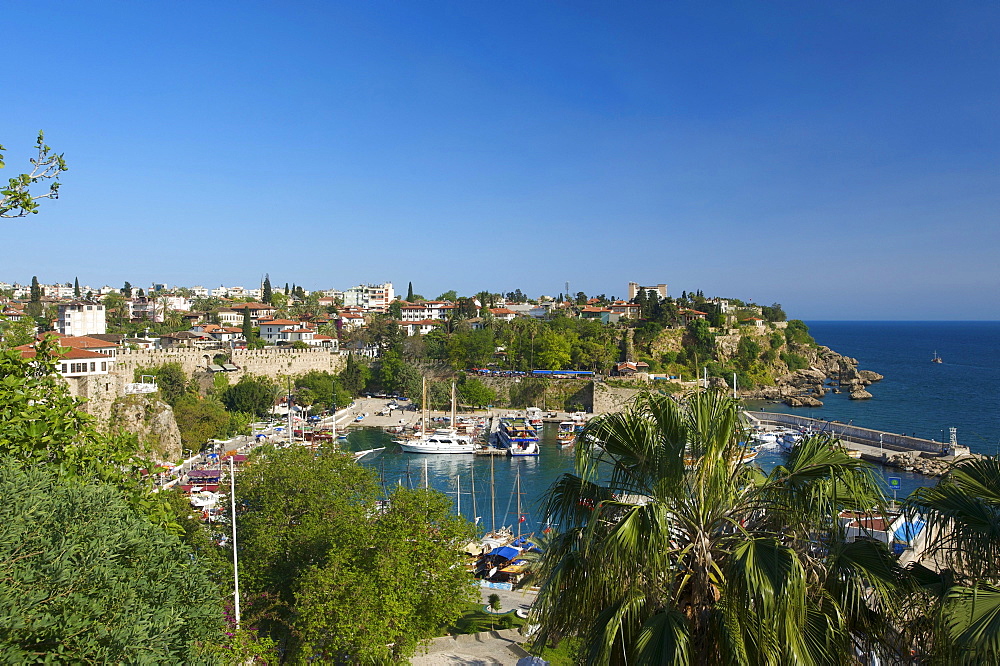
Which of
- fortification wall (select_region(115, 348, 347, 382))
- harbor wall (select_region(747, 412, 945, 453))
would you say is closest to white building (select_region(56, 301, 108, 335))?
fortification wall (select_region(115, 348, 347, 382))

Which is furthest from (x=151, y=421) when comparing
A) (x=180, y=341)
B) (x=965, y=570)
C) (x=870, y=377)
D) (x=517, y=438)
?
(x=870, y=377)

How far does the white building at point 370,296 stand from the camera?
100 metres

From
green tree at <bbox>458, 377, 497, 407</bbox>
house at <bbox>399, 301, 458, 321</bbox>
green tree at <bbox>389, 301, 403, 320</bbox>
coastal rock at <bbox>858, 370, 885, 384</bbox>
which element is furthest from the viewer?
house at <bbox>399, 301, 458, 321</bbox>

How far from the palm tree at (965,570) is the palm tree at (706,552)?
0.26 m

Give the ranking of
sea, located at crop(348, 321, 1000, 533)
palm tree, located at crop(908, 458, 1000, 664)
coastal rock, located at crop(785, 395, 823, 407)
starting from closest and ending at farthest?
palm tree, located at crop(908, 458, 1000, 664), sea, located at crop(348, 321, 1000, 533), coastal rock, located at crop(785, 395, 823, 407)

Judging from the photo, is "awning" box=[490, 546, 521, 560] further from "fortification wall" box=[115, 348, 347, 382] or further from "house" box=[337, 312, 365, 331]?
"house" box=[337, 312, 365, 331]

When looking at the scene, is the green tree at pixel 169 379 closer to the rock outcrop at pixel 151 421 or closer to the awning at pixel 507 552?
the rock outcrop at pixel 151 421

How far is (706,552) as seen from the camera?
13.6 ft

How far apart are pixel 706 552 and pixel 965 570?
167cm

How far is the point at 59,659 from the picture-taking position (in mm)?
3660

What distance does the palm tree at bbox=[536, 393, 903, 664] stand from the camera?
142 inches

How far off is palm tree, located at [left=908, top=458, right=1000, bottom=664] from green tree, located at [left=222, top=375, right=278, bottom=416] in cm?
4031

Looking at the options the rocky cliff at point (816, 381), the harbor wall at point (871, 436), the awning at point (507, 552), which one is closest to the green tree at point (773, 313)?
the rocky cliff at point (816, 381)

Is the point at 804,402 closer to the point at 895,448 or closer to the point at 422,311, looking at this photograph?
the point at 895,448
